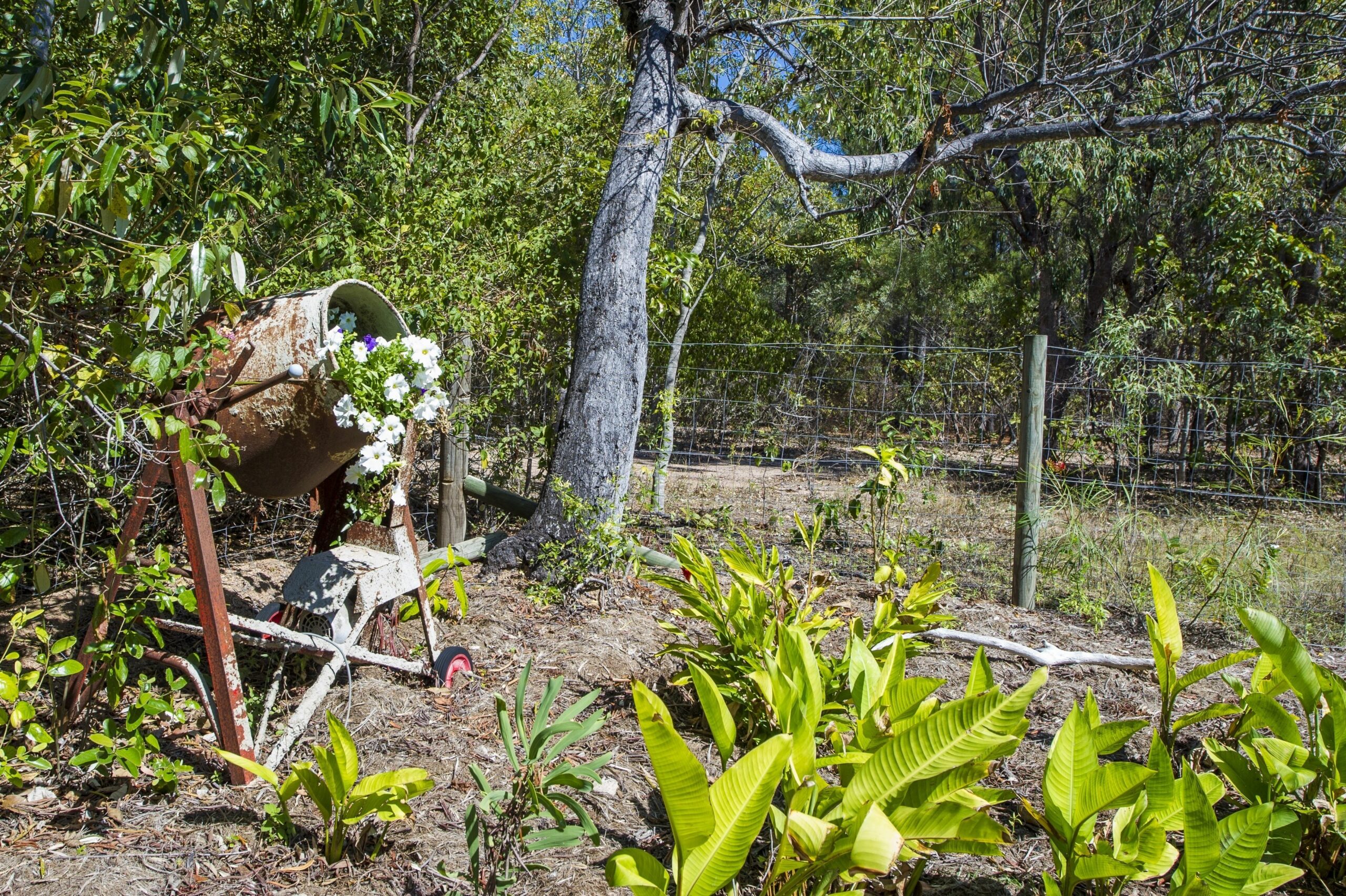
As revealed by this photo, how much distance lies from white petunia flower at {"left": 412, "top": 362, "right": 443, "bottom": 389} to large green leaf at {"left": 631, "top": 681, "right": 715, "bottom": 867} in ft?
4.90

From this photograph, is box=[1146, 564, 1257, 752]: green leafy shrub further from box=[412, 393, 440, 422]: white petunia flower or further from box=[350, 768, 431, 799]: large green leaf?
box=[412, 393, 440, 422]: white petunia flower

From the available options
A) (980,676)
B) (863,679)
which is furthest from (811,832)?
(980,676)

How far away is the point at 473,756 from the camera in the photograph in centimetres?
280

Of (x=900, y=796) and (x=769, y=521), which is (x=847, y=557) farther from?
(x=900, y=796)

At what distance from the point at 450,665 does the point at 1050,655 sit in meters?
2.33

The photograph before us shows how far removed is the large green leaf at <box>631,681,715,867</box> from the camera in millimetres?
1771

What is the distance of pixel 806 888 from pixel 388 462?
1738mm

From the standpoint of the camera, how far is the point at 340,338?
278 cm

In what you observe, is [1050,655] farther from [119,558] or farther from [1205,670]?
[119,558]

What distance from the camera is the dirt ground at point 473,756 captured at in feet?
7.21

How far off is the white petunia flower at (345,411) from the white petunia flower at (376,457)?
0.10 meters

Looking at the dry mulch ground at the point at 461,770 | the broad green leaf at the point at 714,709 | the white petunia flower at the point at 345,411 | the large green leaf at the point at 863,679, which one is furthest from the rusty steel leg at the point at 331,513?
the large green leaf at the point at 863,679

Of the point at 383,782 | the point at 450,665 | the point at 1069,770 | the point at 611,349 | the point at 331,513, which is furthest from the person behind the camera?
the point at 611,349

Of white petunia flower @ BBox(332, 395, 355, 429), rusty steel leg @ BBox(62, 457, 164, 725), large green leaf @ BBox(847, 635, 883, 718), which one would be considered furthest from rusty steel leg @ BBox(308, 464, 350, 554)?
large green leaf @ BBox(847, 635, 883, 718)
